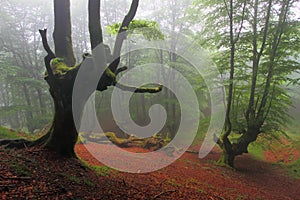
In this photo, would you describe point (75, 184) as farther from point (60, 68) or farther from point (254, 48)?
point (254, 48)

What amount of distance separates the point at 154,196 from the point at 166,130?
1348 cm

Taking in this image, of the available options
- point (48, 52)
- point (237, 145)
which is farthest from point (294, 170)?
point (48, 52)

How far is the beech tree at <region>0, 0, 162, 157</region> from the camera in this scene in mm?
3561

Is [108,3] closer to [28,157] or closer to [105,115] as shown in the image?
[105,115]

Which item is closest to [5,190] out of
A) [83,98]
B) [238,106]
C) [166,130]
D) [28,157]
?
[28,157]

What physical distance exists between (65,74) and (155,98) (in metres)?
16.1

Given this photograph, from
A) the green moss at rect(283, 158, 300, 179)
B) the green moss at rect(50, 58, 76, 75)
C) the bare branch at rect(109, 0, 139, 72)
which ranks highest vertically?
the bare branch at rect(109, 0, 139, 72)

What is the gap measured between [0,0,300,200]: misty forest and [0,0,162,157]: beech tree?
0.02 m

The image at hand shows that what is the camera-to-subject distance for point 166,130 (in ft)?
56.5

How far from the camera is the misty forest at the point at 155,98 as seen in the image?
374 cm

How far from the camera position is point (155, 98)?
1980cm

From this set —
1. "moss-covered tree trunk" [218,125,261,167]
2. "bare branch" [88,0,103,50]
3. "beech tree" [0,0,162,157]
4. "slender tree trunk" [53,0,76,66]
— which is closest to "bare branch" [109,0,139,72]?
"beech tree" [0,0,162,157]

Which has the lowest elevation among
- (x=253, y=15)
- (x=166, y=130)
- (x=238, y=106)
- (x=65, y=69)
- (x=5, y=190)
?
(x=166, y=130)

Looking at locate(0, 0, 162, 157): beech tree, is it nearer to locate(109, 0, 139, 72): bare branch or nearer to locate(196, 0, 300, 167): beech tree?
locate(109, 0, 139, 72): bare branch
